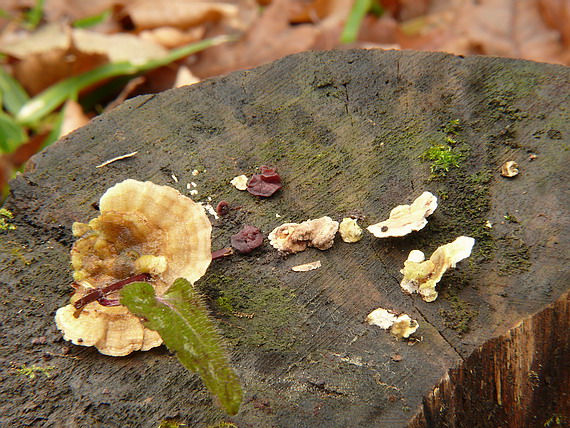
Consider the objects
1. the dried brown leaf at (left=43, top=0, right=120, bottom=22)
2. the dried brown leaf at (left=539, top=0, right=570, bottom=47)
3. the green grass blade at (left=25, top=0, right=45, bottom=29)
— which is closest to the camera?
the dried brown leaf at (left=539, top=0, right=570, bottom=47)

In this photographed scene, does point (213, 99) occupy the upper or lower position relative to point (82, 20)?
upper

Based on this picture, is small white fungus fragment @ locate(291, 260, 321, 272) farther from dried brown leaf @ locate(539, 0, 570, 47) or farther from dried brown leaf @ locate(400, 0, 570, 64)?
dried brown leaf @ locate(539, 0, 570, 47)

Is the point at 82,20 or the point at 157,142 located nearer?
the point at 157,142

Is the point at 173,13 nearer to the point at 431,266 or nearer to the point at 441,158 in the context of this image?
the point at 441,158

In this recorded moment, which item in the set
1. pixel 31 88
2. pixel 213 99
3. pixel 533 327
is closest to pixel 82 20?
pixel 31 88

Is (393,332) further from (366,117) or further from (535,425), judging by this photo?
(366,117)

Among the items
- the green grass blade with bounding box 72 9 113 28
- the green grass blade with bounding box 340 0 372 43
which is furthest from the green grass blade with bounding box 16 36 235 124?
the green grass blade with bounding box 340 0 372 43
